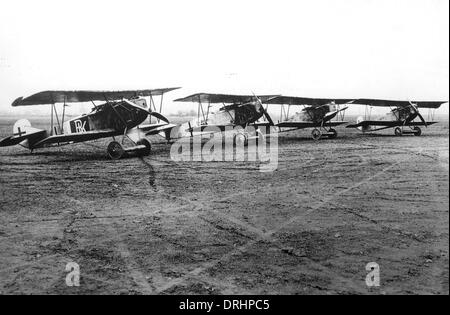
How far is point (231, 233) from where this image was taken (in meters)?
5.13

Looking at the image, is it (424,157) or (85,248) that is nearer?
(85,248)

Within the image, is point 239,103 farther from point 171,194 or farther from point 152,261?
point 152,261

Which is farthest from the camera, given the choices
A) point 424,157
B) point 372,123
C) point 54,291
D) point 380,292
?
point 372,123

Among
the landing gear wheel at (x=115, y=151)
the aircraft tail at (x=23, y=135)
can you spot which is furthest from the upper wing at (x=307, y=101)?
the aircraft tail at (x=23, y=135)

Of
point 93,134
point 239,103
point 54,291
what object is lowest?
point 54,291

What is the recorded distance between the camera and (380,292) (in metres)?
3.42

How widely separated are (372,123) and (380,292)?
72.9 feet

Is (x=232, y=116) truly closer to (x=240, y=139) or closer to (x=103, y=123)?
(x=240, y=139)

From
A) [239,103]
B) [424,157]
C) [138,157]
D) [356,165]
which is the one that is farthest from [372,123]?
[138,157]

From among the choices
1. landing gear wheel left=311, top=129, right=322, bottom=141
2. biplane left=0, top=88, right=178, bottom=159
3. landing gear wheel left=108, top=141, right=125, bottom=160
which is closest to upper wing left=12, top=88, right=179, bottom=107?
biplane left=0, top=88, right=178, bottom=159

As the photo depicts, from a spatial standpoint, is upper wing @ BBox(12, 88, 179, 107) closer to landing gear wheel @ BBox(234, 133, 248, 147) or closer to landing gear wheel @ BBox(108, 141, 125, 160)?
landing gear wheel @ BBox(108, 141, 125, 160)

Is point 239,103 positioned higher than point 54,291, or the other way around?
point 239,103

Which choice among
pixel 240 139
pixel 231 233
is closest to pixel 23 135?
pixel 240 139

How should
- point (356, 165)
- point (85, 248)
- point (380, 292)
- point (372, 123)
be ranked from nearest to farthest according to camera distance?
point (380, 292) < point (85, 248) < point (356, 165) < point (372, 123)
